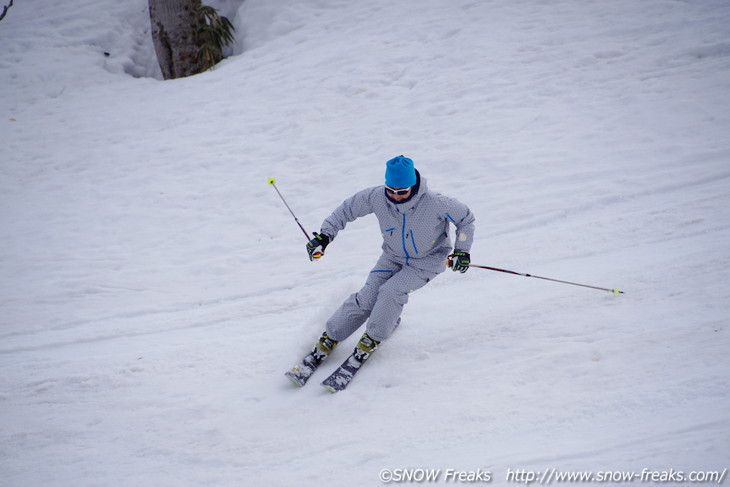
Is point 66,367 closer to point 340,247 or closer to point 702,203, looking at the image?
point 340,247

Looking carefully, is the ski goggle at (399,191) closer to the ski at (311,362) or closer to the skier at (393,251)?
the skier at (393,251)

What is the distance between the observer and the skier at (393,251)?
3744mm

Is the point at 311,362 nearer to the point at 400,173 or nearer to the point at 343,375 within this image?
the point at 343,375

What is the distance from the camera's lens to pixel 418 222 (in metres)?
3.80

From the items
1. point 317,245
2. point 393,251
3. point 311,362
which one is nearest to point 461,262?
point 393,251

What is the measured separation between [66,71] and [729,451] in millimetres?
14283

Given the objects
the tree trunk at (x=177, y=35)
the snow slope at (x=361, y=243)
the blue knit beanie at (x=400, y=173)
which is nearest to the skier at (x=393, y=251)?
the blue knit beanie at (x=400, y=173)

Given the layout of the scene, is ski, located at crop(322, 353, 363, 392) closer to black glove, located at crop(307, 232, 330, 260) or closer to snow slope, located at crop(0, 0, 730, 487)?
snow slope, located at crop(0, 0, 730, 487)

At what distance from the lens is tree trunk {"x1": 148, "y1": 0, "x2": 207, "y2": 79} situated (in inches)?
438

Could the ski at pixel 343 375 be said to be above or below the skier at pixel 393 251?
below

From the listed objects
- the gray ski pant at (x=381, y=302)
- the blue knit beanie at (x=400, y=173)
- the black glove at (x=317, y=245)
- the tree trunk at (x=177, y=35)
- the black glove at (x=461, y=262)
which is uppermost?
the tree trunk at (x=177, y=35)

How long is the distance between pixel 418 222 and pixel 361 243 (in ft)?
8.86

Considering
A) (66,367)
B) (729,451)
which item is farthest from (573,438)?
(66,367)

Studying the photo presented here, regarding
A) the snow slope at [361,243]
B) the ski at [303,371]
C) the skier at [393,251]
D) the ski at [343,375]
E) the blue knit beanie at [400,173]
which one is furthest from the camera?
the ski at [303,371]
